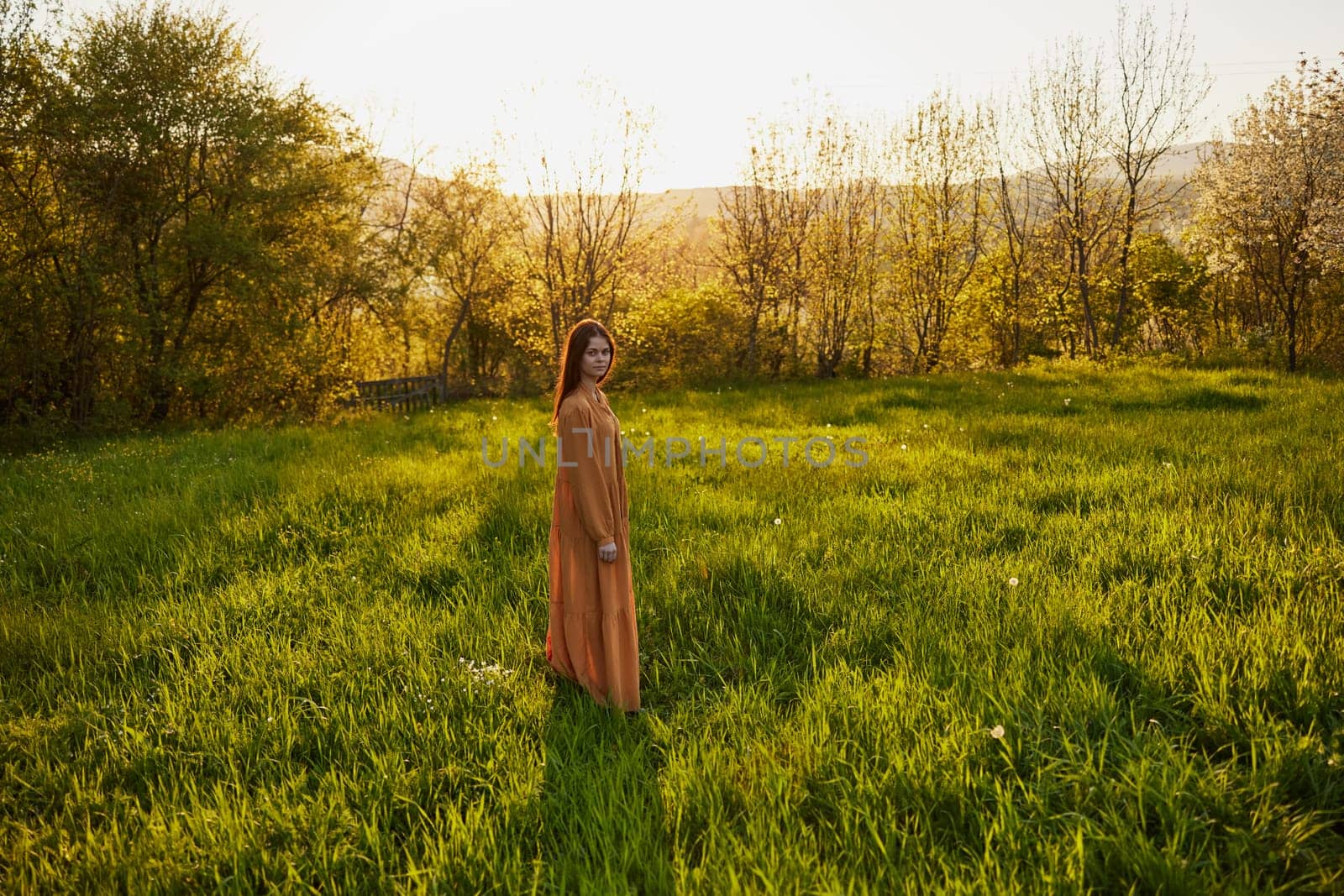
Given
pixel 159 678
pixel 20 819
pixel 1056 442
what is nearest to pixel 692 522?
pixel 159 678

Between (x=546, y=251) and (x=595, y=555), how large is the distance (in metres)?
16.9

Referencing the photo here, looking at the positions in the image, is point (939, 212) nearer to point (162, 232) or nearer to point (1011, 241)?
point (1011, 241)

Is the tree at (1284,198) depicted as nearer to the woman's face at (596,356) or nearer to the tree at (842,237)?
the tree at (842,237)

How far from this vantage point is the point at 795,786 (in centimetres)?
278

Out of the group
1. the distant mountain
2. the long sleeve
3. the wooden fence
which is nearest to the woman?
the long sleeve

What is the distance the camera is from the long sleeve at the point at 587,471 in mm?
A: 3455

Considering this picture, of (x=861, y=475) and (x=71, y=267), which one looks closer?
(x=861, y=475)

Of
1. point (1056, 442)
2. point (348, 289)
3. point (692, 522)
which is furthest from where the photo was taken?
point (348, 289)

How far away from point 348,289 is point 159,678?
50.8 feet

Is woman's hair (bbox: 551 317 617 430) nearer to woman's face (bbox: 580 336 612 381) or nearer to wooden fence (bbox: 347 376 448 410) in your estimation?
woman's face (bbox: 580 336 612 381)

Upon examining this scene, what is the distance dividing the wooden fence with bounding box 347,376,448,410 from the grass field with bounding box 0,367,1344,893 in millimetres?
11878

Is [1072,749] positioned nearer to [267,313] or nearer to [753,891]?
[753,891]

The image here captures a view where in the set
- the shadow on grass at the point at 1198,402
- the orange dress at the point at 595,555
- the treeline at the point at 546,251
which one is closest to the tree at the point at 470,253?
the treeline at the point at 546,251

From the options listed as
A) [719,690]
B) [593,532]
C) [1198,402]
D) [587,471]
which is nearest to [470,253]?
[1198,402]
